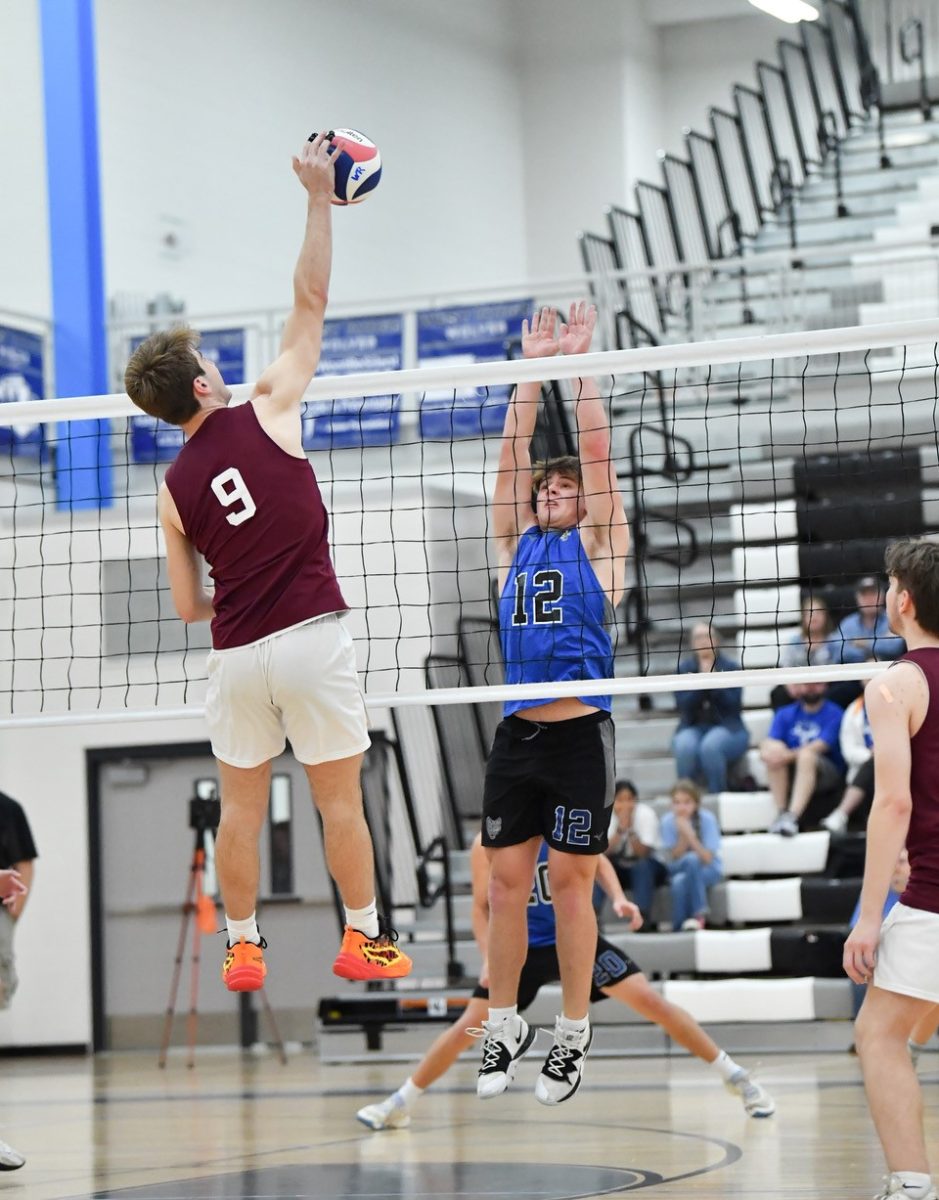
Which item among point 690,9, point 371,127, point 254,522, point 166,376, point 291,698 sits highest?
point 690,9

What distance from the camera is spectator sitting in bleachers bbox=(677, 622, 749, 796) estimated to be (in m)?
13.0

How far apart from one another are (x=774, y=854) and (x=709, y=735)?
97 cm

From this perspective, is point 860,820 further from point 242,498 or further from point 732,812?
point 242,498

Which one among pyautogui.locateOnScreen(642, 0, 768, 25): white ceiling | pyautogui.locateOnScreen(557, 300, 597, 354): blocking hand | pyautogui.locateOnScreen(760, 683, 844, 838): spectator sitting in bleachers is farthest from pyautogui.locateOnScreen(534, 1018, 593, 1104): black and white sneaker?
pyautogui.locateOnScreen(642, 0, 768, 25): white ceiling

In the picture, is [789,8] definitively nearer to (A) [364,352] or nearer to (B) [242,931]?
(A) [364,352]

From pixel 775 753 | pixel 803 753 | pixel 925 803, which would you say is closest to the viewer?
pixel 925 803

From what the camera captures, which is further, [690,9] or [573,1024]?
[690,9]

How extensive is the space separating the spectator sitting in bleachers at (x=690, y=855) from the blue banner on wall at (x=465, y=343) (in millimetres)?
4183

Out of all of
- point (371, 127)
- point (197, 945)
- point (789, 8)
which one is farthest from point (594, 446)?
point (371, 127)

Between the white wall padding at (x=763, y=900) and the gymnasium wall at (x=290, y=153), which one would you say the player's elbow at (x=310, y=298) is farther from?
the gymnasium wall at (x=290, y=153)

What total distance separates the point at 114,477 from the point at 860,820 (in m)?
7.25

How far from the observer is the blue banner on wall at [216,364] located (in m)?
15.3

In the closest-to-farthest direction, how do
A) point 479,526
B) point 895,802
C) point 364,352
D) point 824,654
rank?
point 895,802 < point 824,654 < point 479,526 < point 364,352

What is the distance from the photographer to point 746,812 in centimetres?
1298
